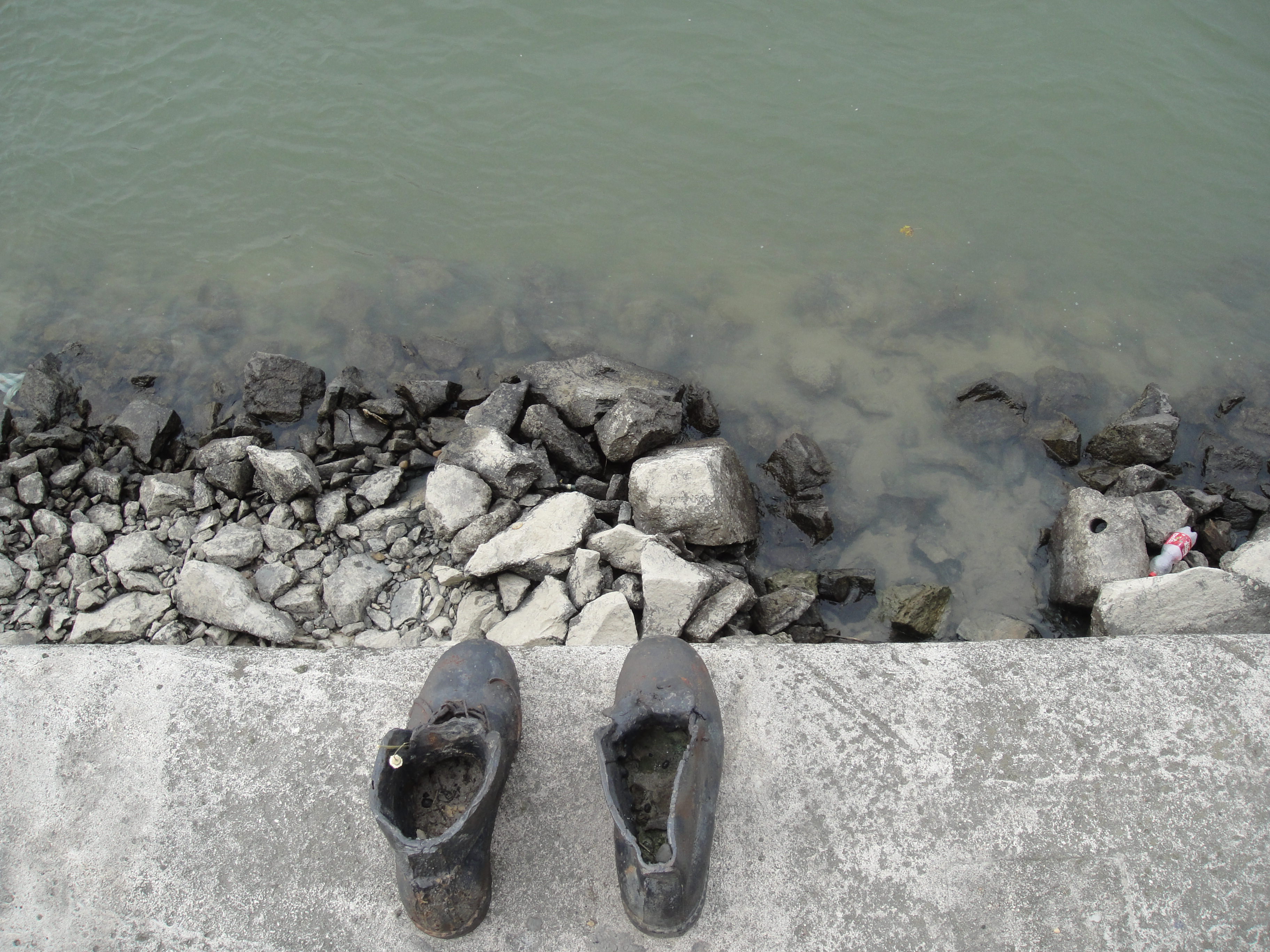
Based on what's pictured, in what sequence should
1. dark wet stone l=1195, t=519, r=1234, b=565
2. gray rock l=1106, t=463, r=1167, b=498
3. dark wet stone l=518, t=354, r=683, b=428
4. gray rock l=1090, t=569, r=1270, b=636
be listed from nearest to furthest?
gray rock l=1090, t=569, r=1270, b=636
dark wet stone l=1195, t=519, r=1234, b=565
gray rock l=1106, t=463, r=1167, b=498
dark wet stone l=518, t=354, r=683, b=428

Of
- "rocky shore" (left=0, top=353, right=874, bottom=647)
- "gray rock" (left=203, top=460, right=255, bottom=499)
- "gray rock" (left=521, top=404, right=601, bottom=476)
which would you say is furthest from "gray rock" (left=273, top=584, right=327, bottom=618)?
"gray rock" (left=521, top=404, right=601, bottom=476)

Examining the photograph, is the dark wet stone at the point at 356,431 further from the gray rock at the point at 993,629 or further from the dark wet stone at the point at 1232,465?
the dark wet stone at the point at 1232,465

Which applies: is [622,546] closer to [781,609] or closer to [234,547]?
[781,609]

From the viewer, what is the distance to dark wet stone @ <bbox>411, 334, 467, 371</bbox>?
19.3 ft

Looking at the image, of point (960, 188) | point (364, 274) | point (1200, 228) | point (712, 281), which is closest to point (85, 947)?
point (364, 274)

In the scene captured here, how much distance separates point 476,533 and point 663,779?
194 centimetres

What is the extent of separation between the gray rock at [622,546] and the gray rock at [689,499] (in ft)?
0.82

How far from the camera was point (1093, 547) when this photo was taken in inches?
173

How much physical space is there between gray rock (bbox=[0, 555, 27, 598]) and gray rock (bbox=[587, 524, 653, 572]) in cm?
322

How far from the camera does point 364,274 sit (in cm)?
652

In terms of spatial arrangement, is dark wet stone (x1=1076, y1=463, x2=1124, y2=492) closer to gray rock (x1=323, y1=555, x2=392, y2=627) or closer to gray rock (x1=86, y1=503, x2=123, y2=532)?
gray rock (x1=323, y1=555, x2=392, y2=627)

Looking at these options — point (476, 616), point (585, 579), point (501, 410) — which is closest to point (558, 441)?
point (501, 410)

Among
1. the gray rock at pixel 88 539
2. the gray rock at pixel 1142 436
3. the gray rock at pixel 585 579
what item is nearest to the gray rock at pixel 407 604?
the gray rock at pixel 585 579

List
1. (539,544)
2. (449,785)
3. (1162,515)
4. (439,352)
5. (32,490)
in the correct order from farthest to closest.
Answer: (439,352)
(32,490)
(1162,515)
(539,544)
(449,785)
